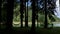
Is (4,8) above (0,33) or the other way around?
above

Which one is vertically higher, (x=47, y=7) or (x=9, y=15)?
(x=47, y=7)

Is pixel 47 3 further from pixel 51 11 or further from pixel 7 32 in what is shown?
pixel 7 32

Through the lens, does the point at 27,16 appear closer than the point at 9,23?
No

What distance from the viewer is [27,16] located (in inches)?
623

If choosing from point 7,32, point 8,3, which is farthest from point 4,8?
point 7,32

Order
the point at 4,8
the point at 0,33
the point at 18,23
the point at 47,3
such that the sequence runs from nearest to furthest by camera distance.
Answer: the point at 0,33
the point at 4,8
the point at 47,3
the point at 18,23

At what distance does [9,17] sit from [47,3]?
17.0 ft

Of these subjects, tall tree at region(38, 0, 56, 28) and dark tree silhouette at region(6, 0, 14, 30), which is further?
tall tree at region(38, 0, 56, 28)

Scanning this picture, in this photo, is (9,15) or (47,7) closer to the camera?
(9,15)

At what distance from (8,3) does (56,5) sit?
6.18 meters

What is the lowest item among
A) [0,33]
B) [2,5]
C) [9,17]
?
[0,33]

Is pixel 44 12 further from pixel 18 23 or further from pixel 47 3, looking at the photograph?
pixel 18 23

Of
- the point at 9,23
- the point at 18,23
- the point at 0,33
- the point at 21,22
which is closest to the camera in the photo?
the point at 0,33

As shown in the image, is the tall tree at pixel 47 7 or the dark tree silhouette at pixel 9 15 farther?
the tall tree at pixel 47 7
